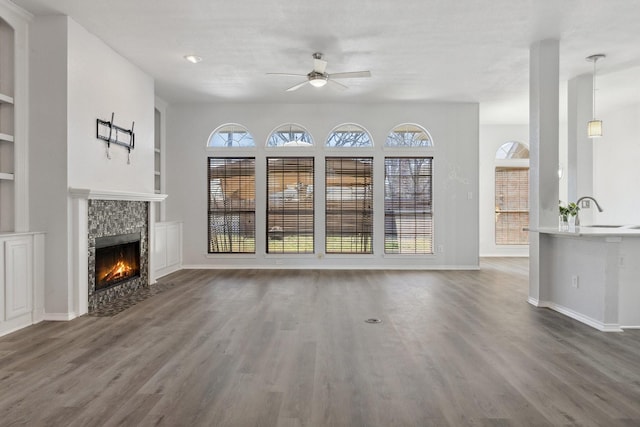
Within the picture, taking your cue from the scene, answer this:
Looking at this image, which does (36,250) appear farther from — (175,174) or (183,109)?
(183,109)

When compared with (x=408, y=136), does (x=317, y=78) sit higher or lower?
higher

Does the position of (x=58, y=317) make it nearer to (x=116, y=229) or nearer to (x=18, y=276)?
(x=18, y=276)

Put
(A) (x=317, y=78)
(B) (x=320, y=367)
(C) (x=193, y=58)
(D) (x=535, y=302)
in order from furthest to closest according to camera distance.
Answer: (C) (x=193, y=58) → (A) (x=317, y=78) → (D) (x=535, y=302) → (B) (x=320, y=367)

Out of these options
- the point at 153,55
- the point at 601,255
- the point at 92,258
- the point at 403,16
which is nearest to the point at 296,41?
the point at 403,16

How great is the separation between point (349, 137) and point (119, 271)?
4.60 meters

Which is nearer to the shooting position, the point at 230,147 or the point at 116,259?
the point at 116,259

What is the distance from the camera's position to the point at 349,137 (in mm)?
7723

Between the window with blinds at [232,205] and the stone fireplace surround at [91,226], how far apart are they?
2174 millimetres

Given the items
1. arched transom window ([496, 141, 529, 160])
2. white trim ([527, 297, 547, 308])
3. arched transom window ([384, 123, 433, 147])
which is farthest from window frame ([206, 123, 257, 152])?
arched transom window ([496, 141, 529, 160])

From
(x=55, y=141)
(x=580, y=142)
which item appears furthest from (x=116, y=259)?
(x=580, y=142)

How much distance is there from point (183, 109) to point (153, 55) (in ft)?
8.15

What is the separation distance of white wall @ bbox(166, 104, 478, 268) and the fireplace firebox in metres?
2.04

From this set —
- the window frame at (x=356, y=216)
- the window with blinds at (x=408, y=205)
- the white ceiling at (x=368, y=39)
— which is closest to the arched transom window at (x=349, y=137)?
the window frame at (x=356, y=216)

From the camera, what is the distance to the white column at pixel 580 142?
5938 mm
